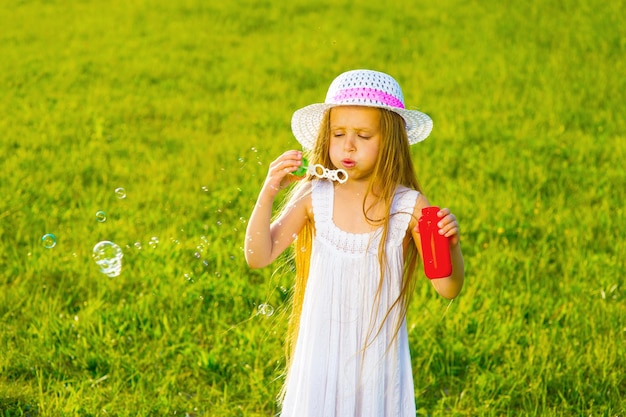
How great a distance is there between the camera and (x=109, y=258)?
13.3 feet

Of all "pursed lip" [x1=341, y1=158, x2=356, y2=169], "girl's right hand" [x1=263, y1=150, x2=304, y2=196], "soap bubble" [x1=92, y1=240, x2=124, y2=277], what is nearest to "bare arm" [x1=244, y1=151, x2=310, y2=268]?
"girl's right hand" [x1=263, y1=150, x2=304, y2=196]

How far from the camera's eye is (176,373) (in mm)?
3988

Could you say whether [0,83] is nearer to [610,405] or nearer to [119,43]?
[119,43]

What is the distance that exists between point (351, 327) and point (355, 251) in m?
0.22

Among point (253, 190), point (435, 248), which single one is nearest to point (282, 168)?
point (435, 248)

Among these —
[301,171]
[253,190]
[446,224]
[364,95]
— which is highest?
[364,95]

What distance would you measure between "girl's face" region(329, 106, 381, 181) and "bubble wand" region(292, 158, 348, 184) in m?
0.03

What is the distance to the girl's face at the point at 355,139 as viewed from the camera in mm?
2863

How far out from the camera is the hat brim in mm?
2963

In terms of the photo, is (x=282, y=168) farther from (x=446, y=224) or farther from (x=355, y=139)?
(x=446, y=224)

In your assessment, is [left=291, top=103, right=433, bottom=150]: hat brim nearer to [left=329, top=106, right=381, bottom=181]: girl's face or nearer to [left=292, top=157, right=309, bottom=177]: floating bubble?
[left=329, top=106, right=381, bottom=181]: girl's face

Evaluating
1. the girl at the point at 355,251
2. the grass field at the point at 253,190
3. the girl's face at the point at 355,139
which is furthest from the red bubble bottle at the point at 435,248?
the grass field at the point at 253,190

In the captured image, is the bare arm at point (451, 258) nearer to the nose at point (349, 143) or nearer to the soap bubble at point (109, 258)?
the nose at point (349, 143)

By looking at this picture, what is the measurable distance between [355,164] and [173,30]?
769 centimetres
